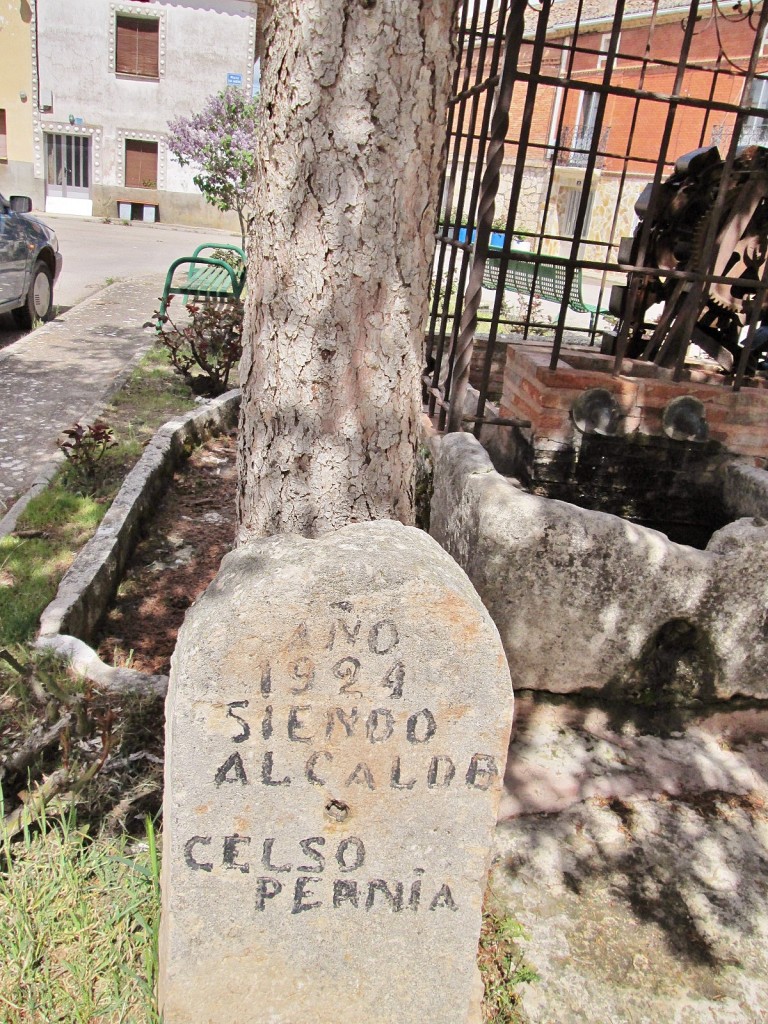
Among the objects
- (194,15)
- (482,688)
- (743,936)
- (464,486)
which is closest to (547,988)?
(743,936)

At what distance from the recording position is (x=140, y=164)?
25.7 metres

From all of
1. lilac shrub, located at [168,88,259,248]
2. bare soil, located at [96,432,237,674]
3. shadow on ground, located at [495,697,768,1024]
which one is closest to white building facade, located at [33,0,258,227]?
lilac shrub, located at [168,88,259,248]

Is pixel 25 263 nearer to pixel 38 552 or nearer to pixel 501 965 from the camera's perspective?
pixel 38 552

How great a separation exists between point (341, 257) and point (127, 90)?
87.2ft

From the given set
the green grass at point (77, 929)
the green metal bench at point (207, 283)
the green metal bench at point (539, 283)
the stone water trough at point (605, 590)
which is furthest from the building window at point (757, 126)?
the green grass at point (77, 929)

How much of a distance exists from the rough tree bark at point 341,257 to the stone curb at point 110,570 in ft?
2.87

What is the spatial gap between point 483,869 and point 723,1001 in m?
0.85

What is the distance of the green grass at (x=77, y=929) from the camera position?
199cm

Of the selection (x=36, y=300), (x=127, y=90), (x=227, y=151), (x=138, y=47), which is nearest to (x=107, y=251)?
(x=227, y=151)

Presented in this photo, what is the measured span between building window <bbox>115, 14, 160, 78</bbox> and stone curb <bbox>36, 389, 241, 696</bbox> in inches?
918

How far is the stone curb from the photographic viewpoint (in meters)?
2.98

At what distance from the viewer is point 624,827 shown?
8.89 feet

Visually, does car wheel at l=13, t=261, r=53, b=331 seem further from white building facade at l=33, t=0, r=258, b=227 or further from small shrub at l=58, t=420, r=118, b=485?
white building facade at l=33, t=0, r=258, b=227

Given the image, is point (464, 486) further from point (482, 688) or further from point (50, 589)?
point (50, 589)
